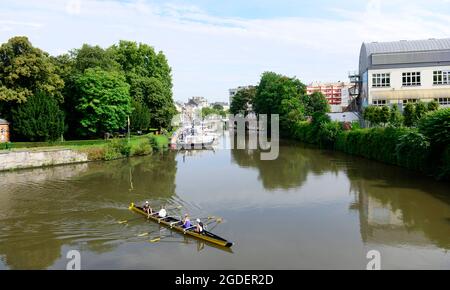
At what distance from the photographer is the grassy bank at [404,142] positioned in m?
32.7

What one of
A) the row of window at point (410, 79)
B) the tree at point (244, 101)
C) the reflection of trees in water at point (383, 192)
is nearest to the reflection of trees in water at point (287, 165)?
the reflection of trees in water at point (383, 192)

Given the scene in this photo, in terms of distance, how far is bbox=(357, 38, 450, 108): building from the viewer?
57.2m

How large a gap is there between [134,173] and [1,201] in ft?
44.1

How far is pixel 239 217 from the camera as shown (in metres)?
24.1

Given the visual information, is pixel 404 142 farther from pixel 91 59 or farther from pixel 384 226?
pixel 91 59

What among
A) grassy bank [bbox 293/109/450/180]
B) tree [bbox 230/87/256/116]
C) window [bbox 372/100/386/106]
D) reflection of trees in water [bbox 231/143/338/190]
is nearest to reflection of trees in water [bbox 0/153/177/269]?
reflection of trees in water [bbox 231/143/338/190]

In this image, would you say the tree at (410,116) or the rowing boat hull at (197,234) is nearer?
the rowing boat hull at (197,234)

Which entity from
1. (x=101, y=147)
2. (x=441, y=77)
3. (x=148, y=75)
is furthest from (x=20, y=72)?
(x=441, y=77)

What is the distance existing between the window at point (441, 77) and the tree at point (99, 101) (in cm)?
4085

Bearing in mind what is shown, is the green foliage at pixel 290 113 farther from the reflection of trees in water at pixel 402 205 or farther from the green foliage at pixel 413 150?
the reflection of trees in water at pixel 402 205

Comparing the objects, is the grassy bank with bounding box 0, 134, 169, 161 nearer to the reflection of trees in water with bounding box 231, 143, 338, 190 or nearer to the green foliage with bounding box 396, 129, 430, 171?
the reflection of trees in water with bounding box 231, 143, 338, 190

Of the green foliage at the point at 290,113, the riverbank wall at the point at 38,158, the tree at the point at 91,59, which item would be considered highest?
the tree at the point at 91,59

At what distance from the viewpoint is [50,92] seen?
50188mm

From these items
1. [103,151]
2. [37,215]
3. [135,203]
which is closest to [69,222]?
[37,215]
